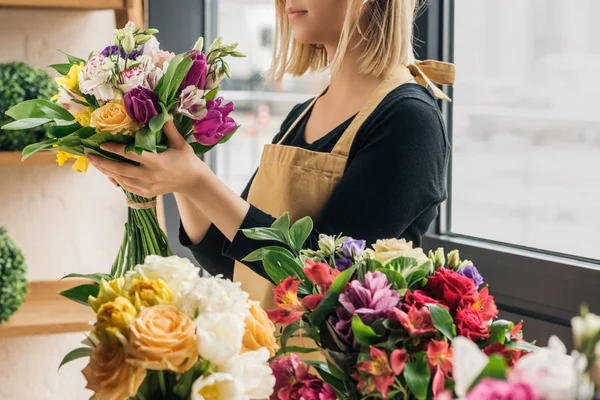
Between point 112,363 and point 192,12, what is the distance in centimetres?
191

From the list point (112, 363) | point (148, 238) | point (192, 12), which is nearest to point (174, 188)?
point (148, 238)

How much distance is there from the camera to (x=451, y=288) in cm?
65

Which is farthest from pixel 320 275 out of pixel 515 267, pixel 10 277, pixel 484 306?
pixel 10 277

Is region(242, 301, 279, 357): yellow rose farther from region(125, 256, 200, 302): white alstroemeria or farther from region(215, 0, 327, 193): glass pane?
region(215, 0, 327, 193): glass pane

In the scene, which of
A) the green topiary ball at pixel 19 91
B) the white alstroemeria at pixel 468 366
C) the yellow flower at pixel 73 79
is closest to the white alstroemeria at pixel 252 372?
the white alstroemeria at pixel 468 366

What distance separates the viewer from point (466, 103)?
5.53 feet

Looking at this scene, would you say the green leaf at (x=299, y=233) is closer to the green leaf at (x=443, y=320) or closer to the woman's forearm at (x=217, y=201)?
the green leaf at (x=443, y=320)

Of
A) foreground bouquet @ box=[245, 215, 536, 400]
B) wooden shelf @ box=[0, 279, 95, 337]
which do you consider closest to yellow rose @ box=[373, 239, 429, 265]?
foreground bouquet @ box=[245, 215, 536, 400]

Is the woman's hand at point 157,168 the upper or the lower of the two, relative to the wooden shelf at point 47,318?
upper

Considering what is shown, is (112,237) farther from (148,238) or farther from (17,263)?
(148,238)

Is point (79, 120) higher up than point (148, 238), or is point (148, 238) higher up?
point (79, 120)

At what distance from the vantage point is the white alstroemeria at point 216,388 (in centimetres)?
59

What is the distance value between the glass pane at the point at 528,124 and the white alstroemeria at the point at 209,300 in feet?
3.13

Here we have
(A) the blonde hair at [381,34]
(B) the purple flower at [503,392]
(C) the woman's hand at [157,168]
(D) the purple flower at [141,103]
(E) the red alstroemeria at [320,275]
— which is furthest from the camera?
(A) the blonde hair at [381,34]
